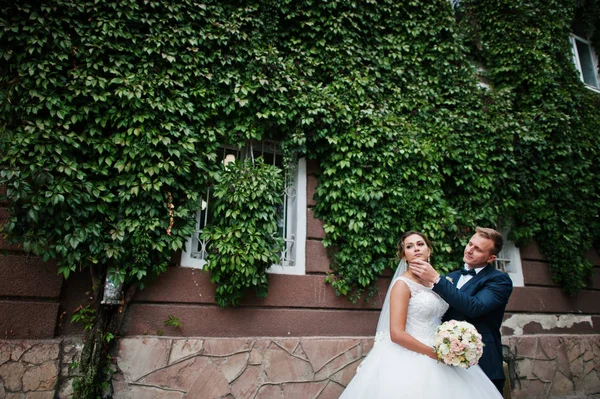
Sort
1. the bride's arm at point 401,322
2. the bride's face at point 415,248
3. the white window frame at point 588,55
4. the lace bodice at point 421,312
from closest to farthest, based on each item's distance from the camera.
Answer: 1. the bride's arm at point 401,322
2. the lace bodice at point 421,312
3. the bride's face at point 415,248
4. the white window frame at point 588,55

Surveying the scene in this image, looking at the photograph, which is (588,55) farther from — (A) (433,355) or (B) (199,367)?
(B) (199,367)

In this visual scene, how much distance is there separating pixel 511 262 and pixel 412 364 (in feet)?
15.3

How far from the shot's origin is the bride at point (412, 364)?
8.63 ft

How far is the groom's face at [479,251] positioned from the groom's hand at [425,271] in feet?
1.87

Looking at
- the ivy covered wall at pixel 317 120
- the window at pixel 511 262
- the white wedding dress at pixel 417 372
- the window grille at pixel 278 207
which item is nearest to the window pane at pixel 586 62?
the ivy covered wall at pixel 317 120

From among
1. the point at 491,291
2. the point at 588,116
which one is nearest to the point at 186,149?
the point at 491,291

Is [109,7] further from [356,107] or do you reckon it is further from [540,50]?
[540,50]

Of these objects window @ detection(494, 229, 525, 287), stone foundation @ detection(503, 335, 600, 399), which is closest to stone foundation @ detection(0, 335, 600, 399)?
stone foundation @ detection(503, 335, 600, 399)

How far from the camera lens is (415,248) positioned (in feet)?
10.5

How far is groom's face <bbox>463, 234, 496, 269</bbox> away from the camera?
121 inches

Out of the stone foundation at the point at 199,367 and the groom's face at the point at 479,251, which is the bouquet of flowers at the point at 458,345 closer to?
the groom's face at the point at 479,251

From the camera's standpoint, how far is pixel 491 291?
2848 millimetres

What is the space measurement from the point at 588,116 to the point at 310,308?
7157 millimetres

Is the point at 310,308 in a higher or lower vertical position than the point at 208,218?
lower
